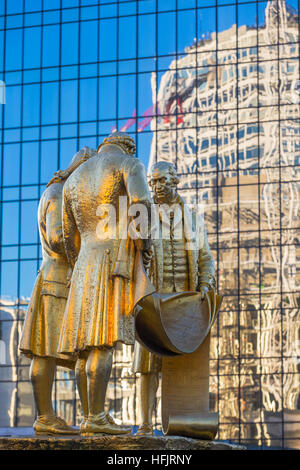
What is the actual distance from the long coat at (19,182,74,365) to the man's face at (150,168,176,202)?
43.8 inches

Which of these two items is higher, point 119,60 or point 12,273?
point 119,60

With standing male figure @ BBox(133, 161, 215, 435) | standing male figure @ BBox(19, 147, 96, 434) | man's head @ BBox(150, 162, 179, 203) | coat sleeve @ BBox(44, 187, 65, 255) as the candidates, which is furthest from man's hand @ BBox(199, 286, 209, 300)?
coat sleeve @ BBox(44, 187, 65, 255)

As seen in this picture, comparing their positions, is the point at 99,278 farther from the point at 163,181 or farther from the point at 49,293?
the point at 163,181

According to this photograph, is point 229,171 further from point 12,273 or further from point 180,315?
point 180,315

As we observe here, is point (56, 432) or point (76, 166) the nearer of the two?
point (56, 432)

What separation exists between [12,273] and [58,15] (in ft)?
39.1

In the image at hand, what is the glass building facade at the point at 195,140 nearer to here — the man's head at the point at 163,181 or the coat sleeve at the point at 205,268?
the coat sleeve at the point at 205,268

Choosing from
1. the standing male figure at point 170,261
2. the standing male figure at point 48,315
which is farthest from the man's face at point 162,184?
the standing male figure at point 48,315

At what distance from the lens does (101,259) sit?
35.4 ft

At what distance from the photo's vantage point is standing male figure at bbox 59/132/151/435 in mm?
10516

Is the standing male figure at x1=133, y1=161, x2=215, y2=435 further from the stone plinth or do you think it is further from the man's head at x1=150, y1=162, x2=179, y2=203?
the stone plinth

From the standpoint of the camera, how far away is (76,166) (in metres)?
12.3

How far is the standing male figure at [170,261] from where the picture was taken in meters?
12.2

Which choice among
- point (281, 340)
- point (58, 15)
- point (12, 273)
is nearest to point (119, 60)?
point (58, 15)
